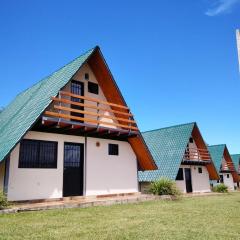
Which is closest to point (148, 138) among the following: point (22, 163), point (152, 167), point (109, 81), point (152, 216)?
point (152, 167)

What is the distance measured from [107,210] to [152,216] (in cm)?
202

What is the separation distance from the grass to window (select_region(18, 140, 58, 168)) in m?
3.45

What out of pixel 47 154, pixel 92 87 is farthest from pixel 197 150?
pixel 47 154

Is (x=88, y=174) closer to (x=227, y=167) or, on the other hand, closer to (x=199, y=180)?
(x=199, y=180)

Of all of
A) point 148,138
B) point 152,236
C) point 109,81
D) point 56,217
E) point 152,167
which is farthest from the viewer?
point 148,138

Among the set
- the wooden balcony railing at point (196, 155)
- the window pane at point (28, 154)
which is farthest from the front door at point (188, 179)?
the window pane at point (28, 154)

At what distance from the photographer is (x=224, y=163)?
38781 mm

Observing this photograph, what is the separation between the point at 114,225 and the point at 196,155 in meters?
20.2

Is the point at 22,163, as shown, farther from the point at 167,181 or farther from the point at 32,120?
the point at 167,181

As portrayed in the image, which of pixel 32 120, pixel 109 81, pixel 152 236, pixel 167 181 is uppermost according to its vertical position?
pixel 109 81

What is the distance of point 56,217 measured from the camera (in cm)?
955

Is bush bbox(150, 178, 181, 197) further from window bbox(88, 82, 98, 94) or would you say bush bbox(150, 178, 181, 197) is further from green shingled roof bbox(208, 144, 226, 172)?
green shingled roof bbox(208, 144, 226, 172)

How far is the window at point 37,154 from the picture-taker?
43.8 ft

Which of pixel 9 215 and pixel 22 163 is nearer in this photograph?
pixel 9 215
